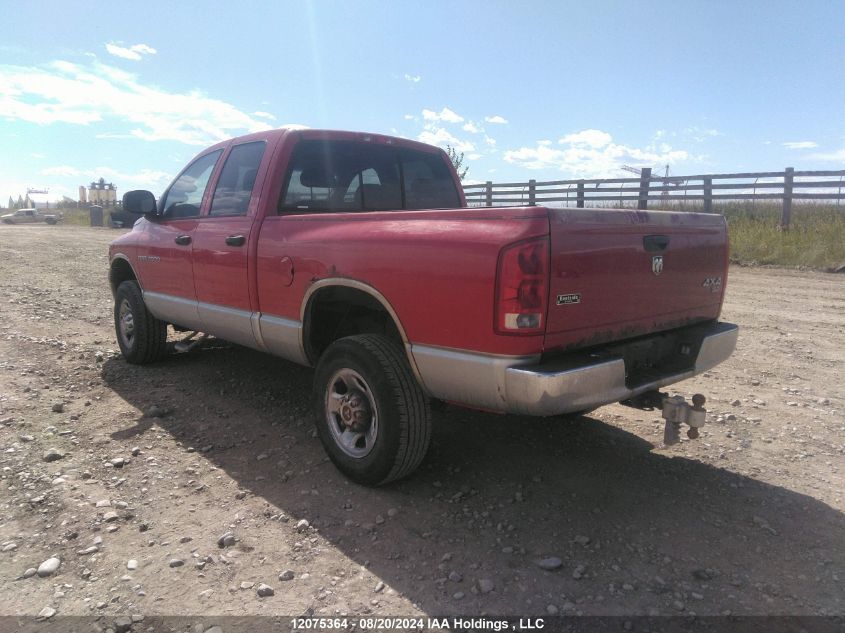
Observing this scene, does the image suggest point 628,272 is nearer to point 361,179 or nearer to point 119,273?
point 361,179

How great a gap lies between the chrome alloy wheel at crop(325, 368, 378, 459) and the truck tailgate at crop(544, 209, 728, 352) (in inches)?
42.8

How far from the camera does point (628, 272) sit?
9.40 ft

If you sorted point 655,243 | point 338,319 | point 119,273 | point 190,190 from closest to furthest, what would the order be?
point 655,243, point 338,319, point 190,190, point 119,273

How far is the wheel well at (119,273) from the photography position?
19.2 ft

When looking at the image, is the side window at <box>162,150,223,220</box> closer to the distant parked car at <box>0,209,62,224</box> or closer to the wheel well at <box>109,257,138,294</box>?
the wheel well at <box>109,257,138,294</box>

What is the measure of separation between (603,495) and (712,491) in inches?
23.1

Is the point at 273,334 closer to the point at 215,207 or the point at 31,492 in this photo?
the point at 215,207

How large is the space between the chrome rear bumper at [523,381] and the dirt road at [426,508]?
0.66m

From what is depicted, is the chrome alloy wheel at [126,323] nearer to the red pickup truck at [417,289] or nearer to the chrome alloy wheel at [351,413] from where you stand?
the red pickup truck at [417,289]

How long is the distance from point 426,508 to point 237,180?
2648mm

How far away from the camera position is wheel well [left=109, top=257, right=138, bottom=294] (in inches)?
230

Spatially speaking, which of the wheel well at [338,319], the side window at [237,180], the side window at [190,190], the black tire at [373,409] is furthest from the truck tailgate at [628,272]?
the side window at [190,190]

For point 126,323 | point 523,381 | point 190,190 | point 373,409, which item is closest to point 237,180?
point 190,190

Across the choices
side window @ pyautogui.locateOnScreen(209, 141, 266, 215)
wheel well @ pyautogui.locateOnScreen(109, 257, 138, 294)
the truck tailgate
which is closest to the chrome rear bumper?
the truck tailgate
